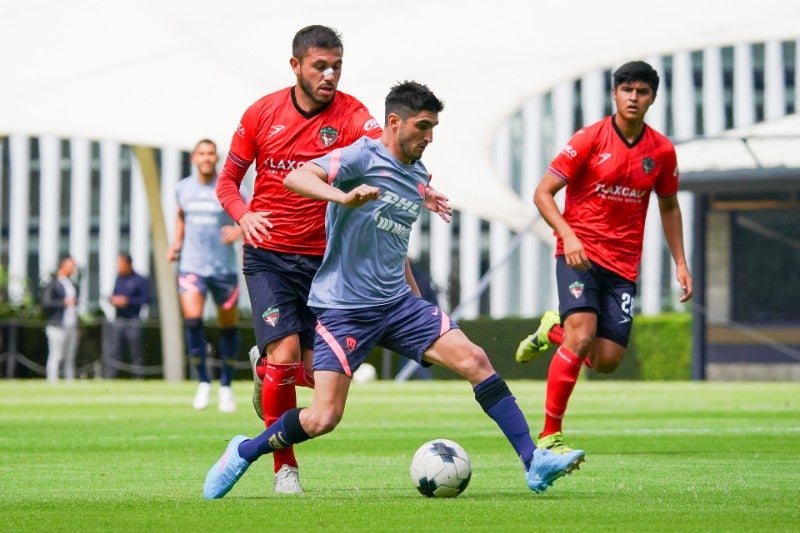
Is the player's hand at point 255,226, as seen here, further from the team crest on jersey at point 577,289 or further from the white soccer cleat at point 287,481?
the team crest on jersey at point 577,289

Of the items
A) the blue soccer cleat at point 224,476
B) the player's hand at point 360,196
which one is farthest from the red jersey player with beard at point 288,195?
the player's hand at point 360,196

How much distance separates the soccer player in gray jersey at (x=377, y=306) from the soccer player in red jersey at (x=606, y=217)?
2348 mm

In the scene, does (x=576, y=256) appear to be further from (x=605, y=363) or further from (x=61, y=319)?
(x=61, y=319)

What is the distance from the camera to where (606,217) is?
10180mm

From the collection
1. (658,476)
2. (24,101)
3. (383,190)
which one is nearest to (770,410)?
(658,476)

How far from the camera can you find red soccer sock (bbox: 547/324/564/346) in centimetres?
1122

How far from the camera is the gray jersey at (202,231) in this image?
1578 centimetres

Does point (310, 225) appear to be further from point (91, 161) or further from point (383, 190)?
point (91, 161)

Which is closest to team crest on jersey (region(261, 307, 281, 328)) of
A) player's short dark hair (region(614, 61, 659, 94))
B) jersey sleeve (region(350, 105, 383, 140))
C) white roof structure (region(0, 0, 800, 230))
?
jersey sleeve (region(350, 105, 383, 140))

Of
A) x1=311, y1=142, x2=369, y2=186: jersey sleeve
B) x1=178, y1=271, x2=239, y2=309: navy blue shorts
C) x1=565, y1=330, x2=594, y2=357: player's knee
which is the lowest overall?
x1=565, y1=330, x2=594, y2=357: player's knee

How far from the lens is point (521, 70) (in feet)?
99.0

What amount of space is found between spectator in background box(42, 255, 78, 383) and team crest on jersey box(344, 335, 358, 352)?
66.0 feet

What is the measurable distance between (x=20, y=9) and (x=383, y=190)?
24.2 m

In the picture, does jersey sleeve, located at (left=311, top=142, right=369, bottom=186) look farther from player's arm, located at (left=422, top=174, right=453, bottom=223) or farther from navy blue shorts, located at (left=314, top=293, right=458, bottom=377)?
navy blue shorts, located at (left=314, top=293, right=458, bottom=377)
